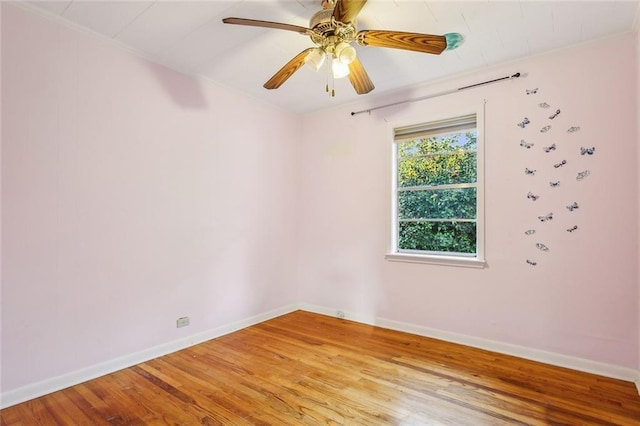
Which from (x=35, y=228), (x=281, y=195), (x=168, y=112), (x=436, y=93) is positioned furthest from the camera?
(x=281, y=195)

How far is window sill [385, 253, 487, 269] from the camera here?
3.07 metres

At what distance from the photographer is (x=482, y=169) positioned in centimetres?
304

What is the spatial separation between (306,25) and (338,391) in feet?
8.40

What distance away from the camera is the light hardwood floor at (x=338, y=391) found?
77.5 inches

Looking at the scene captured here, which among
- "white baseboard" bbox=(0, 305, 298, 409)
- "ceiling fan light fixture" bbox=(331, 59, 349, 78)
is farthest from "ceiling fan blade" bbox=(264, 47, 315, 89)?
"white baseboard" bbox=(0, 305, 298, 409)

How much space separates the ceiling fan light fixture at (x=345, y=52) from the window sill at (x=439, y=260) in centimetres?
209

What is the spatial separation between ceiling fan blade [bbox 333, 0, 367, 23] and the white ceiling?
42cm

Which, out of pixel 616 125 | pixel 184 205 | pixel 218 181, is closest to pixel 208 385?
pixel 184 205

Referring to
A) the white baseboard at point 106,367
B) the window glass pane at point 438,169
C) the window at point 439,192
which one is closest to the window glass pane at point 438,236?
the window at point 439,192

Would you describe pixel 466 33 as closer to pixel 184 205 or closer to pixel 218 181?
pixel 218 181

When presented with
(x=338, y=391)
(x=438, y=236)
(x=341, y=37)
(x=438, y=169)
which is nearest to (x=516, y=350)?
(x=438, y=236)

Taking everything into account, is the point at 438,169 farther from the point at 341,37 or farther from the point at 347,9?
the point at 347,9

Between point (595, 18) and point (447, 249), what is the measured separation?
2113 mm

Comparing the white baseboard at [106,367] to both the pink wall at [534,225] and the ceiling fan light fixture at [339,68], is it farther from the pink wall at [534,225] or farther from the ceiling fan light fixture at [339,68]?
the ceiling fan light fixture at [339,68]
